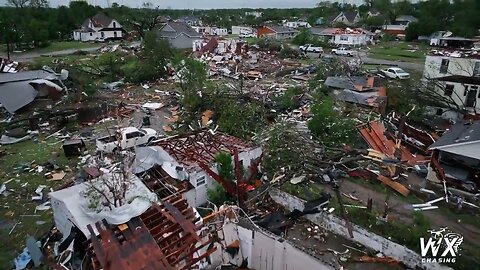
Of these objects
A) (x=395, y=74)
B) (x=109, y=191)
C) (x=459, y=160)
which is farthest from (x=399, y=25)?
(x=109, y=191)

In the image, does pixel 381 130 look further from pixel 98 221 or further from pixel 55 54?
pixel 55 54

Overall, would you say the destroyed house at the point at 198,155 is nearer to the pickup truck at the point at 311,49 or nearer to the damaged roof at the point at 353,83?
the damaged roof at the point at 353,83

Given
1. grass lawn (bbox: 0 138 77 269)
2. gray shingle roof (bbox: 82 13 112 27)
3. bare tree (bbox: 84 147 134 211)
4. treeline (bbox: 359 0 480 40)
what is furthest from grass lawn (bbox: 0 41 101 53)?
treeline (bbox: 359 0 480 40)

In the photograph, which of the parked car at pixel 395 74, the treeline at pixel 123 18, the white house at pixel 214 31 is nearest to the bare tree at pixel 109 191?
the parked car at pixel 395 74

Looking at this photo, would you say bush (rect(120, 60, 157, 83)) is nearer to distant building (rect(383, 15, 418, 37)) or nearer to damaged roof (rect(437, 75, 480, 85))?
damaged roof (rect(437, 75, 480, 85))

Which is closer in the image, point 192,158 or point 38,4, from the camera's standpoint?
point 192,158

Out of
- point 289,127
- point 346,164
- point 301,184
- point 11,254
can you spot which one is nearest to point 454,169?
point 346,164

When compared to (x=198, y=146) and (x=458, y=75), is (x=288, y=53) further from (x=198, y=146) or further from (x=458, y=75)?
(x=198, y=146)

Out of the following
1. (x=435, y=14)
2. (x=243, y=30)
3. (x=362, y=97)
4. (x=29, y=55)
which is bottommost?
(x=362, y=97)
